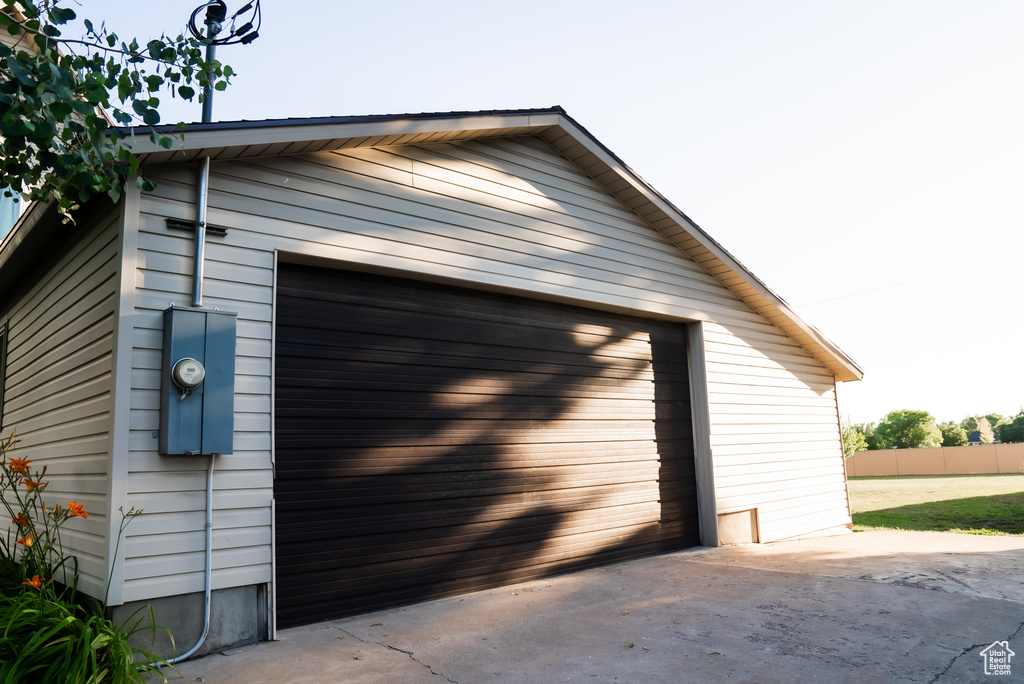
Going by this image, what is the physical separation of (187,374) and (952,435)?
222ft

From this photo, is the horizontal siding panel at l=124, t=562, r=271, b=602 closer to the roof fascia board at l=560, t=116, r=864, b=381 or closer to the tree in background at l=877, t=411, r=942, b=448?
the roof fascia board at l=560, t=116, r=864, b=381

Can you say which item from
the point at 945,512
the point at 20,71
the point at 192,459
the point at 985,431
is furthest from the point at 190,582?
the point at 985,431

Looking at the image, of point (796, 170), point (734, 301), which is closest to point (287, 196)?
point (734, 301)

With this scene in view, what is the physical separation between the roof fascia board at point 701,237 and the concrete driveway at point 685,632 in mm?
3592

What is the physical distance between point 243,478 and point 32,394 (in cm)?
325

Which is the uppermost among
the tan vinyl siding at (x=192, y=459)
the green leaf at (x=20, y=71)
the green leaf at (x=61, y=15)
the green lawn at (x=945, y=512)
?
the green leaf at (x=61, y=15)

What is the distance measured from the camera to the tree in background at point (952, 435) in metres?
55.4

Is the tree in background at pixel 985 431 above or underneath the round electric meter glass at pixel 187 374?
underneath

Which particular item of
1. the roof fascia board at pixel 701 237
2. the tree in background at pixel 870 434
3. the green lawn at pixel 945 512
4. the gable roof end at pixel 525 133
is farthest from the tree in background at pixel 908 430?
the gable roof end at pixel 525 133

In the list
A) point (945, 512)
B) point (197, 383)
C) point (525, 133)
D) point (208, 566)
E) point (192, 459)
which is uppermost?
point (525, 133)

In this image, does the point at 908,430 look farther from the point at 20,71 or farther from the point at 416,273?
the point at 20,71

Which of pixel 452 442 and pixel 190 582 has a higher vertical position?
pixel 452 442

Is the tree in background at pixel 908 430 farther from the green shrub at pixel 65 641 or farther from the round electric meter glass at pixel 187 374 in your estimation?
the green shrub at pixel 65 641

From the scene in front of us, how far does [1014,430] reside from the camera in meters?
55.6
